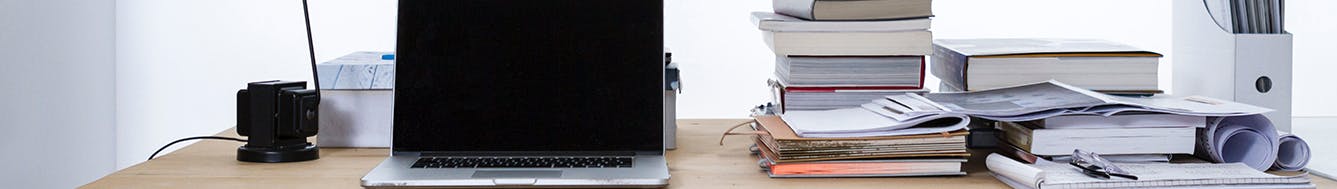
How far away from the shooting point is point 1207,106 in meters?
1.18

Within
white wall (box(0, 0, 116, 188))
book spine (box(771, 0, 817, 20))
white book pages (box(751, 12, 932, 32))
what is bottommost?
white wall (box(0, 0, 116, 188))

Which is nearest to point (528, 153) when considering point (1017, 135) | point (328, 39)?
point (1017, 135)

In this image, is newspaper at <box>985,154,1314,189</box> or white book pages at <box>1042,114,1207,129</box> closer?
newspaper at <box>985,154,1314,189</box>

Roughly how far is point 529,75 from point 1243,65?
0.79m

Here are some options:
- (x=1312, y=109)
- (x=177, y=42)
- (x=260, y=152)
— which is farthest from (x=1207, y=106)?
(x=177, y=42)

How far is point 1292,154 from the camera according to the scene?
118 centimetres

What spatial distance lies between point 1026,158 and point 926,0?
0.73ft

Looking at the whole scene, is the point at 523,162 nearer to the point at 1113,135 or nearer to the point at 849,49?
the point at 849,49

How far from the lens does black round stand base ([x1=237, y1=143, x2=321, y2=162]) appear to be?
1.24 metres

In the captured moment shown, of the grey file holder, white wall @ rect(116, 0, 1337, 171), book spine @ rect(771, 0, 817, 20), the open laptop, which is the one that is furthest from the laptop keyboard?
white wall @ rect(116, 0, 1337, 171)

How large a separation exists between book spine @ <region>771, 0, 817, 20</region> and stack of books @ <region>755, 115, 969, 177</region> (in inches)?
8.2

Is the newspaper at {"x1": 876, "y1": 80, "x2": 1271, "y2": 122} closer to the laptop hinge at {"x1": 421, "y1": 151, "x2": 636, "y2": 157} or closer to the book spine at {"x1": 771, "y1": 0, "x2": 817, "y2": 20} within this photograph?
the book spine at {"x1": 771, "y1": 0, "x2": 817, "y2": 20}

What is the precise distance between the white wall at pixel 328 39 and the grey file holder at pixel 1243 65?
0.94 meters

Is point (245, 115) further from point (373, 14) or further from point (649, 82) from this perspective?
point (373, 14)
